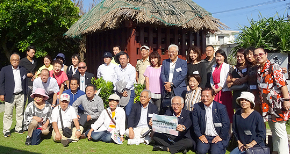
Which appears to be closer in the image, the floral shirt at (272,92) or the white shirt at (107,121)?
the floral shirt at (272,92)

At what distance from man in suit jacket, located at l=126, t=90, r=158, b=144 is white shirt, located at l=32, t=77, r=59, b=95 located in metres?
2.18

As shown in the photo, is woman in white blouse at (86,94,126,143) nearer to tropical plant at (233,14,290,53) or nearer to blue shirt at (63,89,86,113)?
blue shirt at (63,89,86,113)

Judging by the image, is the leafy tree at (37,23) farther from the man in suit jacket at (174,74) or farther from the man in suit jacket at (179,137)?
the man in suit jacket at (179,137)

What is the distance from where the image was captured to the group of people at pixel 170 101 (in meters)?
4.35

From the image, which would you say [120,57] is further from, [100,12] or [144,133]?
[100,12]

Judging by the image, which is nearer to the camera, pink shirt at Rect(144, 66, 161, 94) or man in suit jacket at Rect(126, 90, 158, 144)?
man in suit jacket at Rect(126, 90, 158, 144)

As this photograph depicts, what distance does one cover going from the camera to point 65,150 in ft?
16.2

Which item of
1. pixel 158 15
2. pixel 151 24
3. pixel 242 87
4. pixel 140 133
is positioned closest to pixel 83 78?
pixel 140 133

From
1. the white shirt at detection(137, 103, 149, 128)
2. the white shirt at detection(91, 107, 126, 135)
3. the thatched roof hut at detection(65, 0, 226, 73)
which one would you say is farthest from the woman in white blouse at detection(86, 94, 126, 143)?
the thatched roof hut at detection(65, 0, 226, 73)

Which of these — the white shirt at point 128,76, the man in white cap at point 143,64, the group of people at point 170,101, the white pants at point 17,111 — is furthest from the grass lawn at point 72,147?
the man in white cap at point 143,64

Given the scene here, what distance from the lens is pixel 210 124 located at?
4797mm

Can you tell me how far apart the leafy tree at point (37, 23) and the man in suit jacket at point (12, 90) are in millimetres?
6530

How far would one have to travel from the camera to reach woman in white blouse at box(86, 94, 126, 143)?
5.54 meters

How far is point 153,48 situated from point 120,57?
188cm
